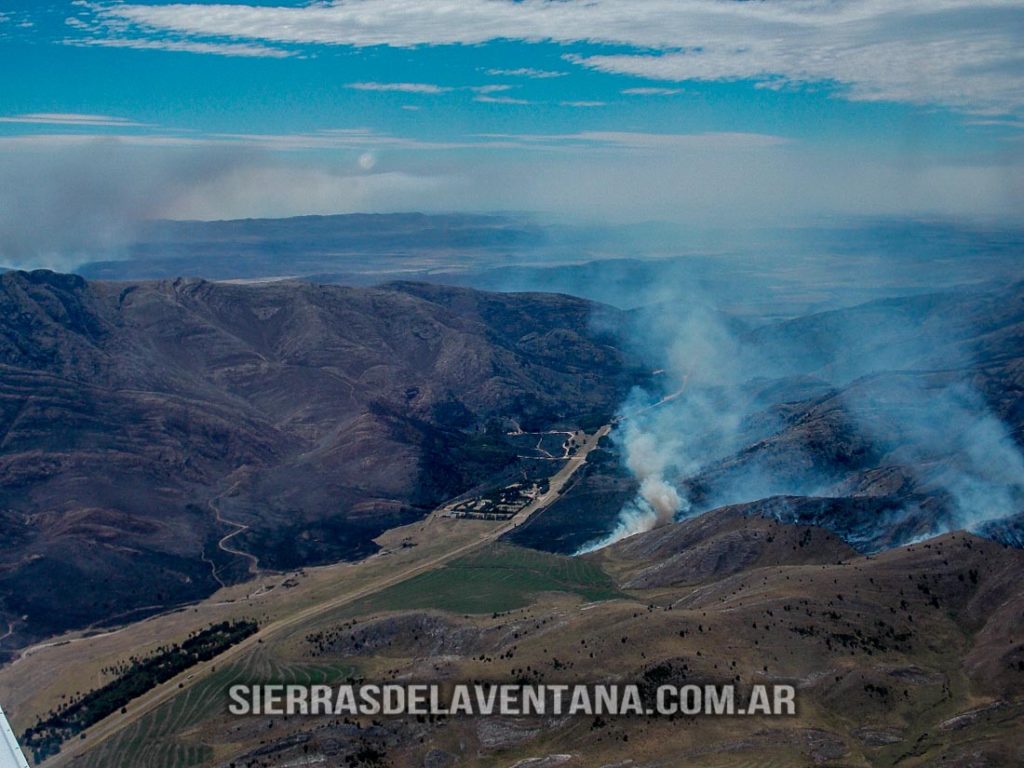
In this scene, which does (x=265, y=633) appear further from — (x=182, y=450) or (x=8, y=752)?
(x=8, y=752)

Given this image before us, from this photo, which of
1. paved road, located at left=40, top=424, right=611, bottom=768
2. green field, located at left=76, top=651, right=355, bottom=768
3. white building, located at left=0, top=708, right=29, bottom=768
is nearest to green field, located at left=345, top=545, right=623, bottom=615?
paved road, located at left=40, top=424, right=611, bottom=768

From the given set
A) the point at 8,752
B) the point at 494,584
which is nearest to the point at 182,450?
the point at 494,584

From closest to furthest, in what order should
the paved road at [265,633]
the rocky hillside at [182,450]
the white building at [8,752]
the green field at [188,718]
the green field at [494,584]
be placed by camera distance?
the white building at [8,752] < the green field at [188,718] < the paved road at [265,633] < the green field at [494,584] < the rocky hillside at [182,450]

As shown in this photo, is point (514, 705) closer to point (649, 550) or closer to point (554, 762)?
point (554, 762)

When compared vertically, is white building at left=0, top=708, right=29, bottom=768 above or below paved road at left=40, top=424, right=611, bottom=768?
above

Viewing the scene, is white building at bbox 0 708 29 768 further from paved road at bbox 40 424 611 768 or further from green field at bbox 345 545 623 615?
green field at bbox 345 545 623 615

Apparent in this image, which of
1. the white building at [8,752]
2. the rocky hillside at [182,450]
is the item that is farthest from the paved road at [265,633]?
the white building at [8,752]

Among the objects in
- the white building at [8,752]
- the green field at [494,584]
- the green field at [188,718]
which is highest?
the white building at [8,752]

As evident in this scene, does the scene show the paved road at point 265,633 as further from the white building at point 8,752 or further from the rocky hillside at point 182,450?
the white building at point 8,752
